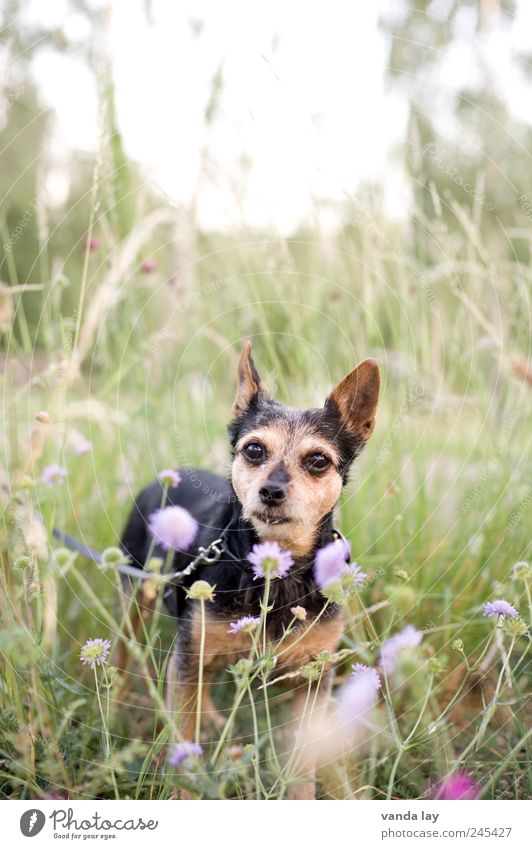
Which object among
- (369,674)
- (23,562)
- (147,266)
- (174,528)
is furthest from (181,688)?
(147,266)

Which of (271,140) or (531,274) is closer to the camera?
(271,140)

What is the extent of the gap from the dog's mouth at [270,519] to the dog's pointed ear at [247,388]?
0.50m

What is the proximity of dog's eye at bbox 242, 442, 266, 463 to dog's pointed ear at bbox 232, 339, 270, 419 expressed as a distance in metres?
0.24

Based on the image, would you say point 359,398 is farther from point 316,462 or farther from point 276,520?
point 276,520

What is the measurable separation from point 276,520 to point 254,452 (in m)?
0.28

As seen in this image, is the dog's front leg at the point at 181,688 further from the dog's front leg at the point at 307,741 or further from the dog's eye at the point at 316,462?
the dog's eye at the point at 316,462

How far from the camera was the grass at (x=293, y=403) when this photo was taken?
7.36 feet

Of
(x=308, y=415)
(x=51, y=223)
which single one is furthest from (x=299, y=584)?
(x=51, y=223)

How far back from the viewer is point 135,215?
10.6 ft

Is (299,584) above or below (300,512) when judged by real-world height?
below

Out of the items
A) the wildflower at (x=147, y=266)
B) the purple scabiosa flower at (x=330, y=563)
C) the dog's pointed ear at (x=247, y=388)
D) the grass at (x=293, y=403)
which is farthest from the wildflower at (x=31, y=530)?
the wildflower at (x=147, y=266)
